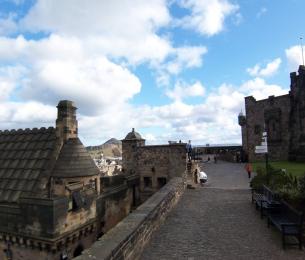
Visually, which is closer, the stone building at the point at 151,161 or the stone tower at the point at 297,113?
the stone building at the point at 151,161

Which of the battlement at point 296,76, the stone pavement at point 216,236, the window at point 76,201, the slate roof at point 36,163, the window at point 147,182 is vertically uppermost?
the battlement at point 296,76

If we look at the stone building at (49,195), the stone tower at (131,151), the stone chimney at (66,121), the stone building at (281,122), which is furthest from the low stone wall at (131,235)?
the stone building at (281,122)

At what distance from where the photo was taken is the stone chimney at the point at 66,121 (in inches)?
573

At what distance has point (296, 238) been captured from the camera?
744cm

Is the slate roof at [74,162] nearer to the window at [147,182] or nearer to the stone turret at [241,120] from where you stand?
the window at [147,182]

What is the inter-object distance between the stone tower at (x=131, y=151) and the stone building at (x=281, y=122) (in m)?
17.4

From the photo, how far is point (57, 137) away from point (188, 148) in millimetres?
13934

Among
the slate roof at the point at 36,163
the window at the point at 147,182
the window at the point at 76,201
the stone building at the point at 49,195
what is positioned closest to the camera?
the stone building at the point at 49,195

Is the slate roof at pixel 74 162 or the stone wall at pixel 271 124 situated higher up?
the stone wall at pixel 271 124

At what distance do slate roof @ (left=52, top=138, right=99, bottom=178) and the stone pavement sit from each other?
4.86m

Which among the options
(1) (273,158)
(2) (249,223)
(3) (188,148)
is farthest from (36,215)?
(1) (273,158)

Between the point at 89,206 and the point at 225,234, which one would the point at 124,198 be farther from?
the point at 225,234

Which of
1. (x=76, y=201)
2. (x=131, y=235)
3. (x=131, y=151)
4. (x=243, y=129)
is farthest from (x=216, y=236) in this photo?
(x=243, y=129)

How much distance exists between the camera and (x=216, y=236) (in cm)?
800
